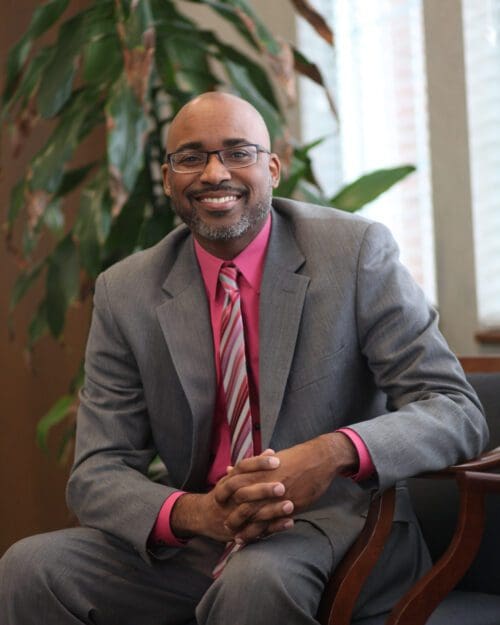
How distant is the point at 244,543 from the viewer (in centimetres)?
182

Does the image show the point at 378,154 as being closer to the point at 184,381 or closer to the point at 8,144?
the point at 8,144

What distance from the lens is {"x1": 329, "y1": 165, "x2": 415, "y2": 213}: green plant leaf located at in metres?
2.96

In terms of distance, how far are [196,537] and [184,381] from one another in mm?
287

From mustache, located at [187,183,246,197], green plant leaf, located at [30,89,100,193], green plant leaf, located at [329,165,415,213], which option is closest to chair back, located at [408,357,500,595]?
mustache, located at [187,183,246,197]

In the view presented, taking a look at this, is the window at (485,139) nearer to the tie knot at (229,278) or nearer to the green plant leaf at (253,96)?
the green plant leaf at (253,96)

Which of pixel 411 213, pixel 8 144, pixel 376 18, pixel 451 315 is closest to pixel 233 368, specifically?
pixel 451 315

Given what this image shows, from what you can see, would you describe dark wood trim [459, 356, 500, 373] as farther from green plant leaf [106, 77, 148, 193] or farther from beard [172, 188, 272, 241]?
green plant leaf [106, 77, 148, 193]

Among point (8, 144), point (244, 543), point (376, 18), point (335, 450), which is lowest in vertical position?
point (244, 543)

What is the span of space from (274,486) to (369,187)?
1407mm

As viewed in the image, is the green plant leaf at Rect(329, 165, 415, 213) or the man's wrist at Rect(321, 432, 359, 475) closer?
the man's wrist at Rect(321, 432, 359, 475)

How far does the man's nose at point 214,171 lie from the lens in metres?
2.04

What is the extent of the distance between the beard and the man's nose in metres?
0.07

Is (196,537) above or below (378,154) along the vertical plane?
below

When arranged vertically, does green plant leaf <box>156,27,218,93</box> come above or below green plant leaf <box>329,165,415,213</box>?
above
